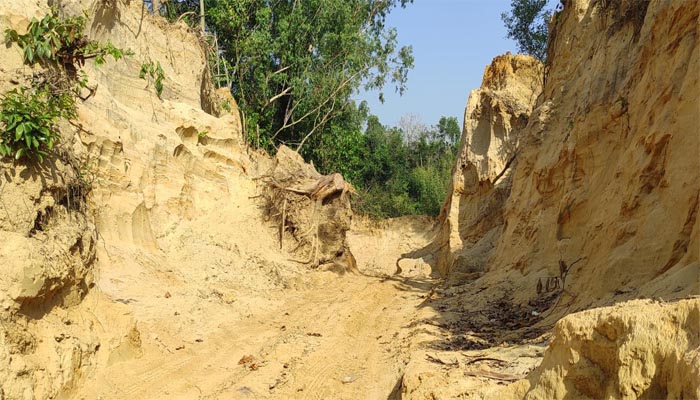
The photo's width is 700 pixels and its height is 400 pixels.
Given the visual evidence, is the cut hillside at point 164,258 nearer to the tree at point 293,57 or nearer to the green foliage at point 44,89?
the green foliage at point 44,89

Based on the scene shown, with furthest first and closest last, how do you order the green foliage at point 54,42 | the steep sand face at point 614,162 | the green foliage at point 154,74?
the green foliage at point 154,74 < the green foliage at point 54,42 < the steep sand face at point 614,162

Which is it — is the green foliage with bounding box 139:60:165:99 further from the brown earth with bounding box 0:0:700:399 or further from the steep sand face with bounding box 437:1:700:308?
the steep sand face with bounding box 437:1:700:308

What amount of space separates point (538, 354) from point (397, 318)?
175 inches

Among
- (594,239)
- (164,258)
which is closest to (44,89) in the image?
(164,258)

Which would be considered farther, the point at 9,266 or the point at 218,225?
the point at 218,225

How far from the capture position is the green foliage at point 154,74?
37.7 feet

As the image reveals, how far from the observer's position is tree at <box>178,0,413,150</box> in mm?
23297

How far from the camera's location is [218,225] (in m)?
12.4

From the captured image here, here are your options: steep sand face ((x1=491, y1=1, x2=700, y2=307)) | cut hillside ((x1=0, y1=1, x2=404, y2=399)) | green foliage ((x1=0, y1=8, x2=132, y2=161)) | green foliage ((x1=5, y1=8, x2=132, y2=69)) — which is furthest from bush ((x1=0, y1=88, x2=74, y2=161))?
steep sand face ((x1=491, y1=1, x2=700, y2=307))

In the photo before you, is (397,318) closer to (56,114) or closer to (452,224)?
(56,114)

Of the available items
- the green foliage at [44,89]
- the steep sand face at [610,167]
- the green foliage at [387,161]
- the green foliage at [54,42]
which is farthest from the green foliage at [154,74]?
the green foliage at [387,161]

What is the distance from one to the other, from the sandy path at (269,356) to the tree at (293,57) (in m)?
14.2

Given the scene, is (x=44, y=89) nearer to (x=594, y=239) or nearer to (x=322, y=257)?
(x=594, y=239)

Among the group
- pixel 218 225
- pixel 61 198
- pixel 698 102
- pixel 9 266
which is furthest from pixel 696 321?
pixel 218 225
